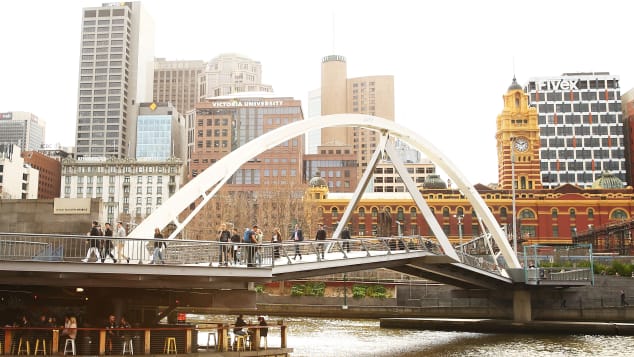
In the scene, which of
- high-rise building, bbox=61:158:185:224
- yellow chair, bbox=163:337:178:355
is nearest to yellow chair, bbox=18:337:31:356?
yellow chair, bbox=163:337:178:355

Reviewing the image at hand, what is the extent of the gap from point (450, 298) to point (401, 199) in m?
52.2

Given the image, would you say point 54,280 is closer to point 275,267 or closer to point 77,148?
point 275,267

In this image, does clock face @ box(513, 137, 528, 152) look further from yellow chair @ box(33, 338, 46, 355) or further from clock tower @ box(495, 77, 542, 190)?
yellow chair @ box(33, 338, 46, 355)

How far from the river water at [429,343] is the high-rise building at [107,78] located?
461ft

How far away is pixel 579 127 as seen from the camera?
152 metres

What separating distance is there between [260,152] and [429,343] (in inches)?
586

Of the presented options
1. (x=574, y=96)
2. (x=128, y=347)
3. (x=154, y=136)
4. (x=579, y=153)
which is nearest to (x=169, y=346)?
(x=128, y=347)

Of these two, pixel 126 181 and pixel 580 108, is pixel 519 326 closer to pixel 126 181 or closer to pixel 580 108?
pixel 126 181

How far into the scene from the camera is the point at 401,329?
164ft

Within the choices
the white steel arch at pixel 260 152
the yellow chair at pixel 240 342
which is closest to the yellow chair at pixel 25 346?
the white steel arch at pixel 260 152

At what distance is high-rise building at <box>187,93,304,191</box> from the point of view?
14500 cm

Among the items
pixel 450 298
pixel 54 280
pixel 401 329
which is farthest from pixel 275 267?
pixel 450 298

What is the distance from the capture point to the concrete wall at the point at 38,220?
119ft

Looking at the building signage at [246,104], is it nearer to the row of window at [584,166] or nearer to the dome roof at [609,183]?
the row of window at [584,166]
